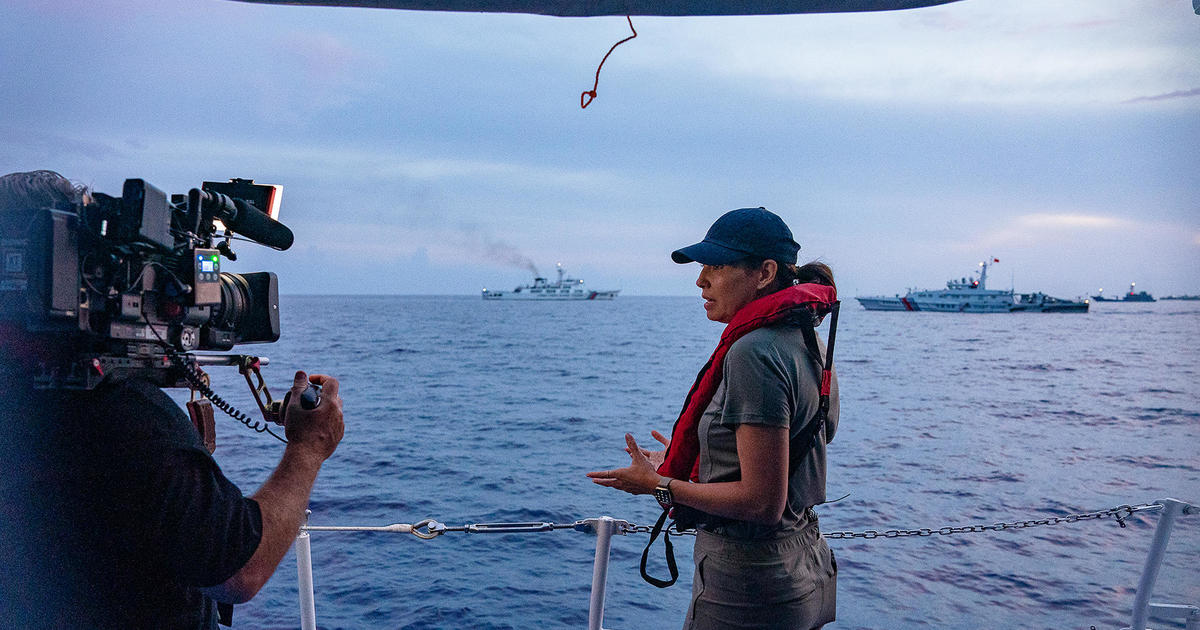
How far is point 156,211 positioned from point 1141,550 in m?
15.7

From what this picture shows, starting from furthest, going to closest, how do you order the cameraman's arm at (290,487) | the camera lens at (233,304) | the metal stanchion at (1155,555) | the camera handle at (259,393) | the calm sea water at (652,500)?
the calm sea water at (652,500) < the metal stanchion at (1155,555) < the camera handle at (259,393) < the camera lens at (233,304) < the cameraman's arm at (290,487)

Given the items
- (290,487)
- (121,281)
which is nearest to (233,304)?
(121,281)

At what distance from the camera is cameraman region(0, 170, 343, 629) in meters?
1.21

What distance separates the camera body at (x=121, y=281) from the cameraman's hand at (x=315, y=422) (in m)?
0.28

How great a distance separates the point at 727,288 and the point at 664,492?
0.73 meters

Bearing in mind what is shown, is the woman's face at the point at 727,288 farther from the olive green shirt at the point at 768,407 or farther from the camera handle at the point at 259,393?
the camera handle at the point at 259,393

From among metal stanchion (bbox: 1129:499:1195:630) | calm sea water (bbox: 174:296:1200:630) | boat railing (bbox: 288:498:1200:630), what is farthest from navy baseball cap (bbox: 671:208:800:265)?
calm sea water (bbox: 174:296:1200:630)

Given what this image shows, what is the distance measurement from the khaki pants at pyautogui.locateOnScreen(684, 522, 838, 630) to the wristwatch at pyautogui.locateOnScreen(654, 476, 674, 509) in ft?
0.61

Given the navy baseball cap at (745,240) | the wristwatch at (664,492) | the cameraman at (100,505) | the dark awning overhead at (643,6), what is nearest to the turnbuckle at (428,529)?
the wristwatch at (664,492)

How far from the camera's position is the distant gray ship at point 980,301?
106 metres

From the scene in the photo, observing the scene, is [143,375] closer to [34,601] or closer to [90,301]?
[90,301]

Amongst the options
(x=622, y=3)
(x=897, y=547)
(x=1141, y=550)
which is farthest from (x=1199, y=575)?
(x=622, y=3)

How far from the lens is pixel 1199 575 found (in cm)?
1109

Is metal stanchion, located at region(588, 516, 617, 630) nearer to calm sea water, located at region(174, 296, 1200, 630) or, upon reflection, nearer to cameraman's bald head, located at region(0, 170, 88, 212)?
cameraman's bald head, located at region(0, 170, 88, 212)
